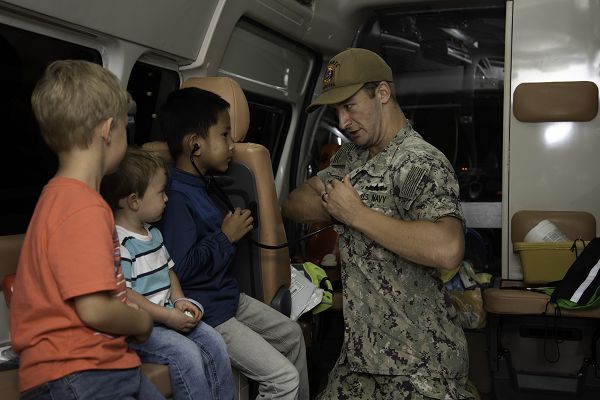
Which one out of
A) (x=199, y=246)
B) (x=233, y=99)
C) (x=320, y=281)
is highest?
(x=233, y=99)

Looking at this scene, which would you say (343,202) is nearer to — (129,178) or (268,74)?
(129,178)

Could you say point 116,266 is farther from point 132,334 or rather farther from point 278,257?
point 278,257

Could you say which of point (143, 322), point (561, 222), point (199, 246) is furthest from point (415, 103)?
point (143, 322)

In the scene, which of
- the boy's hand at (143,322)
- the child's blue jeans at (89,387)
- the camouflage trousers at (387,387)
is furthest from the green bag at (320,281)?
the child's blue jeans at (89,387)

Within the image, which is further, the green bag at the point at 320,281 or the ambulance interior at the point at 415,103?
the green bag at the point at 320,281

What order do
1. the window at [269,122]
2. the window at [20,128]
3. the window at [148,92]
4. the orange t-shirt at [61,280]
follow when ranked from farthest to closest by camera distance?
the window at [269,122]
the window at [148,92]
the window at [20,128]
the orange t-shirt at [61,280]

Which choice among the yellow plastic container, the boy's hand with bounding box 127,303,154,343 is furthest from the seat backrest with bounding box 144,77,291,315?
the yellow plastic container

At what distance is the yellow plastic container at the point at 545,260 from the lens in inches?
153

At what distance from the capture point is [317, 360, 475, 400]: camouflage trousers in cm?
256

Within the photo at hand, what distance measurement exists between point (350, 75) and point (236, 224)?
766 millimetres

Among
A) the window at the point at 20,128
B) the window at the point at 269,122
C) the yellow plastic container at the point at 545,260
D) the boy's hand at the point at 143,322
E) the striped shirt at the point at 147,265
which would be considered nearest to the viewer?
the boy's hand at the point at 143,322

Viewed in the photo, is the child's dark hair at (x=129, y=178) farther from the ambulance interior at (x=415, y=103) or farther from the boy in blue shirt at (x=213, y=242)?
the ambulance interior at (x=415, y=103)

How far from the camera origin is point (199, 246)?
2.65m

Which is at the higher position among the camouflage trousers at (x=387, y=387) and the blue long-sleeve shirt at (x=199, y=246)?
the blue long-sleeve shirt at (x=199, y=246)
